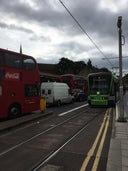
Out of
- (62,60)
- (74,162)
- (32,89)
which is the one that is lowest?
(74,162)

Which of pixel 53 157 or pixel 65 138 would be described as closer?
pixel 53 157

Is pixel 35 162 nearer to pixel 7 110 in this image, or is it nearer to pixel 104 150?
pixel 104 150

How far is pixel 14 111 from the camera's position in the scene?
48.3 ft

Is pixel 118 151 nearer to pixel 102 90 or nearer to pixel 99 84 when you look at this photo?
pixel 102 90

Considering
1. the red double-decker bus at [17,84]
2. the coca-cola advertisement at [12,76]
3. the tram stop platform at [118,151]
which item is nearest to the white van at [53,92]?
the red double-decker bus at [17,84]

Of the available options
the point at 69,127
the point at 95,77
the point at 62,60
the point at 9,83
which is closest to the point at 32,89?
the point at 9,83

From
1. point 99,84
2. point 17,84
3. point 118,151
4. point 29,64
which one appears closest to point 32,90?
point 29,64

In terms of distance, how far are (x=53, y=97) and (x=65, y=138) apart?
15.1 m

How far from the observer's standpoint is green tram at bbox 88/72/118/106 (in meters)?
23.2

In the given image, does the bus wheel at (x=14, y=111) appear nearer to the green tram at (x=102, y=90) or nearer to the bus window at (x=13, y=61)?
the bus window at (x=13, y=61)

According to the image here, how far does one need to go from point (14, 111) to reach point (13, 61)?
2850mm

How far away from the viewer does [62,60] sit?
70.2m

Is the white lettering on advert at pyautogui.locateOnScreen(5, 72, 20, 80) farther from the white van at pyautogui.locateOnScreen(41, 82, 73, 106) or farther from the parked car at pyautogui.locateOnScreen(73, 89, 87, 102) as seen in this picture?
the parked car at pyautogui.locateOnScreen(73, 89, 87, 102)

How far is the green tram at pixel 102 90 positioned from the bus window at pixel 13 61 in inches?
408
